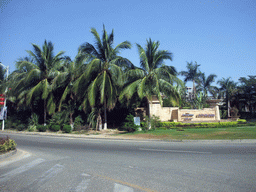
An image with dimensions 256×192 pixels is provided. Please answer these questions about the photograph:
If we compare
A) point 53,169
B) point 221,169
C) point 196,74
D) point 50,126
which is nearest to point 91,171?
point 53,169

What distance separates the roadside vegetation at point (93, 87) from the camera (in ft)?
64.9

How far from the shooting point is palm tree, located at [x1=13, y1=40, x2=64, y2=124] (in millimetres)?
23453

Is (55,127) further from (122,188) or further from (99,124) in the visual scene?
(122,188)

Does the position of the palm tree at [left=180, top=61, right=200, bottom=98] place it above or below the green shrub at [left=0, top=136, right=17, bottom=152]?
above

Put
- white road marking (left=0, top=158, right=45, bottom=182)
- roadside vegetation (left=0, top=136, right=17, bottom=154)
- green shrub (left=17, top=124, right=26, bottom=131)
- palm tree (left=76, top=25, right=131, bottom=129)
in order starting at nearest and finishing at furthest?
white road marking (left=0, top=158, right=45, bottom=182) < roadside vegetation (left=0, top=136, right=17, bottom=154) < palm tree (left=76, top=25, right=131, bottom=129) < green shrub (left=17, top=124, right=26, bottom=131)

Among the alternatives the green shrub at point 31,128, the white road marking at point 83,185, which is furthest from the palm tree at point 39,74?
the white road marking at point 83,185

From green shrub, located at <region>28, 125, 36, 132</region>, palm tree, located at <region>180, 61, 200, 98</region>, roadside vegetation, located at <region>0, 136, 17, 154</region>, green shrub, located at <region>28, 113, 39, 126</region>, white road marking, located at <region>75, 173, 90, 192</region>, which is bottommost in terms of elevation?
green shrub, located at <region>28, 125, 36, 132</region>

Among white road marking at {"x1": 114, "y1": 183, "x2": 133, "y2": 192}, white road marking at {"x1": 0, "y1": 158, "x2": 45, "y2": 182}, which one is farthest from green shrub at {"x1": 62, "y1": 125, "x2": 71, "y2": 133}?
white road marking at {"x1": 114, "y1": 183, "x2": 133, "y2": 192}

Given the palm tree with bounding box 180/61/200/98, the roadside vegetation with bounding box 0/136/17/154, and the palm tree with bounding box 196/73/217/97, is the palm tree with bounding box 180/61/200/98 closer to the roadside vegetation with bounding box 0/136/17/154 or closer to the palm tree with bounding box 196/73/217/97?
the palm tree with bounding box 196/73/217/97

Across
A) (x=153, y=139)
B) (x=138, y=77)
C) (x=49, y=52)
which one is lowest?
(x=153, y=139)

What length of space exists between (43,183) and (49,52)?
858 inches

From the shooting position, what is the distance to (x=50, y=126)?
77.8 ft

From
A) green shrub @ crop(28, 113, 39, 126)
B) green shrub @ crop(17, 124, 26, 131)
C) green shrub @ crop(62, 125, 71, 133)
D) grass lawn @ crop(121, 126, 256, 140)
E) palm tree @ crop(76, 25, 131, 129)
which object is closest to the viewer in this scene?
grass lawn @ crop(121, 126, 256, 140)

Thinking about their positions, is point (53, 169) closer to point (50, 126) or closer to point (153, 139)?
point (153, 139)
